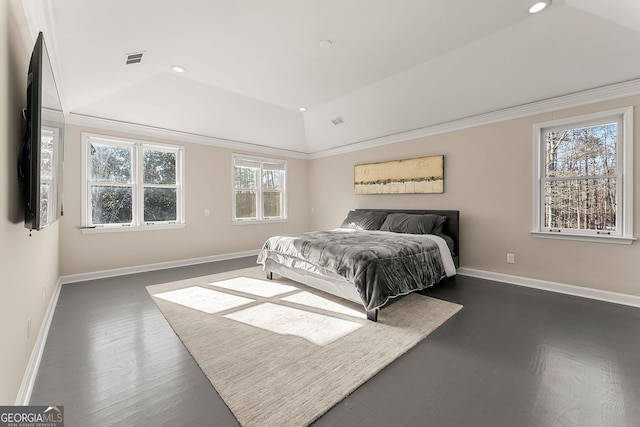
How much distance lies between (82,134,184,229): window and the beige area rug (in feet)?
5.05

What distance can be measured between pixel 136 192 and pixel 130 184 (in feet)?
0.50

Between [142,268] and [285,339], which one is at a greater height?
[142,268]

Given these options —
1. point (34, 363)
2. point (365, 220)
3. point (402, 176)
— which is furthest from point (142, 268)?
point (402, 176)

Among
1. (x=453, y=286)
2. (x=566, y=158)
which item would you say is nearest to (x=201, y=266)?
(x=453, y=286)

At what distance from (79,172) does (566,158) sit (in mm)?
6833

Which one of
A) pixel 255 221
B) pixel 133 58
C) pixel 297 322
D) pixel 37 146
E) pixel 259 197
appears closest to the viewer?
pixel 37 146

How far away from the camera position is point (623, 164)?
312 cm

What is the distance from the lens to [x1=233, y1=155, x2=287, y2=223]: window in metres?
5.93

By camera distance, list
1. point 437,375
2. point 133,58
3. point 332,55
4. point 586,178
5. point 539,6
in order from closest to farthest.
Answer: point 437,375 → point 539,6 → point 133,58 → point 332,55 → point 586,178

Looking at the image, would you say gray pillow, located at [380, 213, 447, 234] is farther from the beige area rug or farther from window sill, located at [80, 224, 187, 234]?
window sill, located at [80, 224, 187, 234]

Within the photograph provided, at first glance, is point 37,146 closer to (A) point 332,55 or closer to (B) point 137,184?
(A) point 332,55

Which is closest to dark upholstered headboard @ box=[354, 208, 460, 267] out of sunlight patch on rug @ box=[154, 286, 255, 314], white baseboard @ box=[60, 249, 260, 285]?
sunlight patch on rug @ box=[154, 286, 255, 314]

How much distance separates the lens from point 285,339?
2.34m

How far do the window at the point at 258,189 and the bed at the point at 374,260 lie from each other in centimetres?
225
